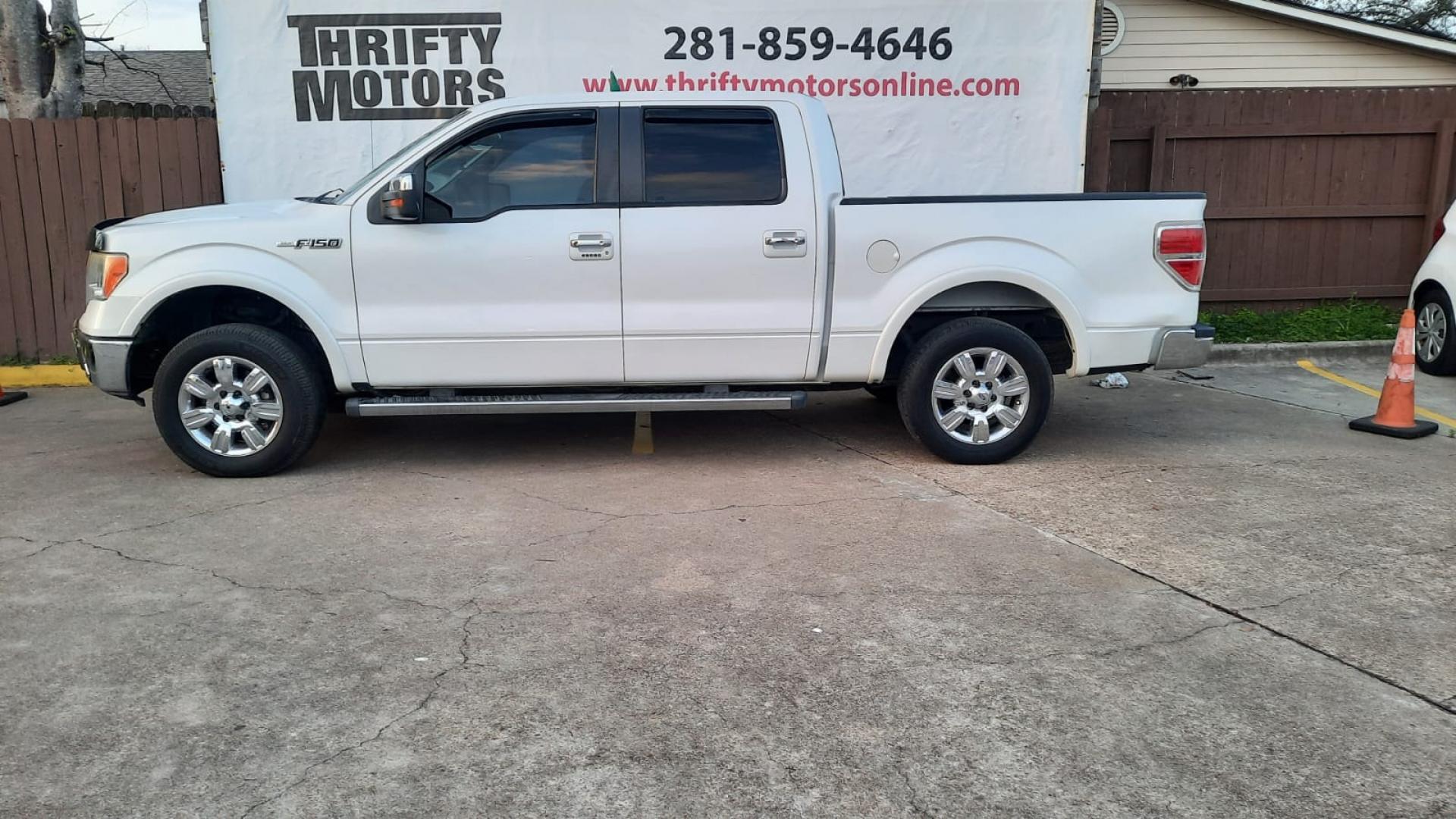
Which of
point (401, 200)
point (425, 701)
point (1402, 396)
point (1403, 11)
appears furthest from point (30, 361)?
→ point (1403, 11)

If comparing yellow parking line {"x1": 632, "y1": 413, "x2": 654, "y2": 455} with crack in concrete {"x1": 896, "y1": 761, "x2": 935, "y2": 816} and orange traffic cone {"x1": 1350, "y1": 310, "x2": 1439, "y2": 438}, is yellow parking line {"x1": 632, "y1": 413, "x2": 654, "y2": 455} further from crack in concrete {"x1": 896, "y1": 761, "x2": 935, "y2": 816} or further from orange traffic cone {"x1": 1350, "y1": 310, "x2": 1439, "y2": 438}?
orange traffic cone {"x1": 1350, "y1": 310, "x2": 1439, "y2": 438}

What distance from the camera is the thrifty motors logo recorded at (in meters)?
9.04

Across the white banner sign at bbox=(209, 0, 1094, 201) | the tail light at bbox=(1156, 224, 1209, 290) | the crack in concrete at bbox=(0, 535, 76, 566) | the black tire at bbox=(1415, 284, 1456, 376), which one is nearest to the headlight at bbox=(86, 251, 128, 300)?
the crack in concrete at bbox=(0, 535, 76, 566)

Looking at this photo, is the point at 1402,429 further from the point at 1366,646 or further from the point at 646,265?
the point at 646,265

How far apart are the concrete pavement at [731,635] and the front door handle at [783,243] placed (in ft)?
4.09

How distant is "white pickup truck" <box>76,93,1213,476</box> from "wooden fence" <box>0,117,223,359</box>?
11.5 ft

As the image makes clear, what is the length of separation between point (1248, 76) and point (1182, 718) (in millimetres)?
12652

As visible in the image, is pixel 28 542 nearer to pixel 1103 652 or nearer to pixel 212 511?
pixel 212 511

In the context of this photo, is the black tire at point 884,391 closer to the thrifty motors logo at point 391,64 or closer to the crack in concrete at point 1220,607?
the crack in concrete at point 1220,607

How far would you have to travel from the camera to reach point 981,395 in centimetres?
630

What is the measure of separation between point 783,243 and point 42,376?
22.1 feet

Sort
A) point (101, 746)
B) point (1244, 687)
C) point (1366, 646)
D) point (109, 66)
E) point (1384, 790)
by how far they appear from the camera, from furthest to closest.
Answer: point (109, 66) → point (1366, 646) → point (1244, 687) → point (101, 746) → point (1384, 790)

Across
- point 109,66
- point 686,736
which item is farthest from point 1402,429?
point 109,66

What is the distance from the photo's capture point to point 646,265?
6004mm
